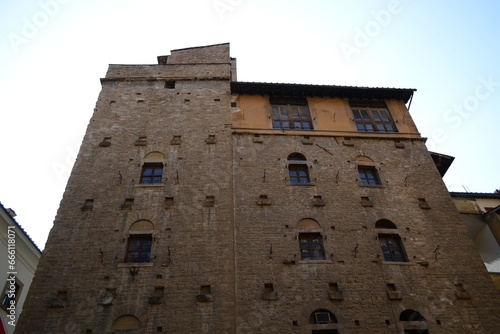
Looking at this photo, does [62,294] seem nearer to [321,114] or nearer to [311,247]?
[311,247]

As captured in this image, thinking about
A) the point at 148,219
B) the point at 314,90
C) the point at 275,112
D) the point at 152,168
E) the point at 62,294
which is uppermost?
the point at 314,90

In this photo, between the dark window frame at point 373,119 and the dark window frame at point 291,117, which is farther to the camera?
the dark window frame at point 373,119

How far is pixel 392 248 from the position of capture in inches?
547

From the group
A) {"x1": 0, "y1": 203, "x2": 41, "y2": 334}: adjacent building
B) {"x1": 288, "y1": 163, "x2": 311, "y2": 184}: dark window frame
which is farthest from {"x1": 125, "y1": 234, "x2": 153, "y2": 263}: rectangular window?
{"x1": 0, "y1": 203, "x2": 41, "y2": 334}: adjacent building

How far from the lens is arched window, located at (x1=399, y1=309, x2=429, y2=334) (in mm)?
11836

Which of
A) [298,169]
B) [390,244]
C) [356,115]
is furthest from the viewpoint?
[356,115]

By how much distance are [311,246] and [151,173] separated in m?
6.97

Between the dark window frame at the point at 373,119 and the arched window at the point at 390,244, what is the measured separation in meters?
5.17

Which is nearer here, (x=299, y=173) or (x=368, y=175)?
(x=299, y=173)

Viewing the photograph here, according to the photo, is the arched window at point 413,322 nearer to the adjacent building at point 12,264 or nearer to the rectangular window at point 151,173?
the rectangular window at point 151,173

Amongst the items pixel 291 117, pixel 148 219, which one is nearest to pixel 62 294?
pixel 148 219

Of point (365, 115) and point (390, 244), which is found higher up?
point (365, 115)

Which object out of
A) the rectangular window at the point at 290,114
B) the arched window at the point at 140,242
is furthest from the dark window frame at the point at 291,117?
the arched window at the point at 140,242

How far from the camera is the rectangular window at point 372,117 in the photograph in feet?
59.7
